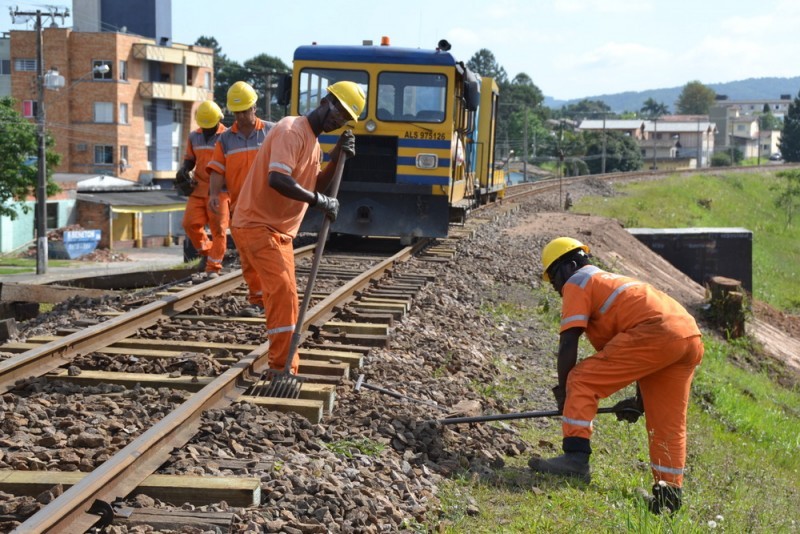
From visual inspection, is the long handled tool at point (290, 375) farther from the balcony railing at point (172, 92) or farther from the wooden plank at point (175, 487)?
the balcony railing at point (172, 92)

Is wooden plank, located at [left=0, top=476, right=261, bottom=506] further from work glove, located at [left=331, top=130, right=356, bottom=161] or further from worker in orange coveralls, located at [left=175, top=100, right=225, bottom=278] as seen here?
worker in orange coveralls, located at [left=175, top=100, right=225, bottom=278]

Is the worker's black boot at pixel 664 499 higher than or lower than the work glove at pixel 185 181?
lower

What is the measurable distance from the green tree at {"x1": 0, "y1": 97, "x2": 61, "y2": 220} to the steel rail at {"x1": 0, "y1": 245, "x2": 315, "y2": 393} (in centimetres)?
4134

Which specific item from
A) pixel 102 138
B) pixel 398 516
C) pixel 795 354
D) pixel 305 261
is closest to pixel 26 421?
pixel 398 516

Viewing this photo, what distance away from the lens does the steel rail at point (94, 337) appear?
21.4 feet

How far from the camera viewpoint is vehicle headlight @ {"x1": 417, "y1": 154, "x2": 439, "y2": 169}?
585 inches

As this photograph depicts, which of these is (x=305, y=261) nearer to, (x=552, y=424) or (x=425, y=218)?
(x=425, y=218)

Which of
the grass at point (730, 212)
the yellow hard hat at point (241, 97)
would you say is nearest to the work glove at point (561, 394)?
the yellow hard hat at point (241, 97)

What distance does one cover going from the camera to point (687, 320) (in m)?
6.10

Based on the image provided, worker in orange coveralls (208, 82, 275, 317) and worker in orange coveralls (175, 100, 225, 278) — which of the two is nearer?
worker in orange coveralls (208, 82, 275, 317)

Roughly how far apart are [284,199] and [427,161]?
800 cm

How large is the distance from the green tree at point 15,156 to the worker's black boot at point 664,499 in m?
46.7

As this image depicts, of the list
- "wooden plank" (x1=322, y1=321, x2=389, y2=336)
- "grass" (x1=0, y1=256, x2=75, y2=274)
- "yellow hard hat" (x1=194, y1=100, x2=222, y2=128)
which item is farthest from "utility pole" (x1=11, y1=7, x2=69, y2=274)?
"wooden plank" (x1=322, y1=321, x2=389, y2=336)

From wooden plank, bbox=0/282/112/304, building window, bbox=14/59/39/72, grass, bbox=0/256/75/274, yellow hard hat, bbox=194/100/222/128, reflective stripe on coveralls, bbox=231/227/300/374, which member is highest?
building window, bbox=14/59/39/72
